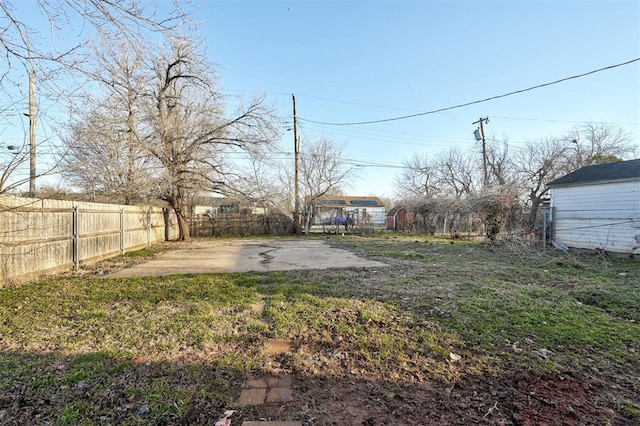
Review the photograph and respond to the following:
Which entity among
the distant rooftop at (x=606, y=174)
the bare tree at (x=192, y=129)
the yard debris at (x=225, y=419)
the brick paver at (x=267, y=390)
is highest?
the bare tree at (x=192, y=129)

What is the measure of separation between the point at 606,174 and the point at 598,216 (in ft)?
4.36

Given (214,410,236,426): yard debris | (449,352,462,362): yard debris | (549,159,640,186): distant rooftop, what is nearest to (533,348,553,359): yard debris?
(449,352,462,362): yard debris

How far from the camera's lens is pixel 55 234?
235 inches

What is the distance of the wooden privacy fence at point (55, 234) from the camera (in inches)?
194

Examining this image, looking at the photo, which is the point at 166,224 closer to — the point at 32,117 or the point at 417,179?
the point at 32,117

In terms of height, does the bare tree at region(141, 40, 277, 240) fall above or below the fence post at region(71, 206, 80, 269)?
above

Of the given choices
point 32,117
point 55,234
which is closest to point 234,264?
point 55,234

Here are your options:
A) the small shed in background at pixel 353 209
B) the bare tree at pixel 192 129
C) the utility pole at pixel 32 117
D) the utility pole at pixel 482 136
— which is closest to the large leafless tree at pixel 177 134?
the bare tree at pixel 192 129

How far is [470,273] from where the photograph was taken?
246 inches

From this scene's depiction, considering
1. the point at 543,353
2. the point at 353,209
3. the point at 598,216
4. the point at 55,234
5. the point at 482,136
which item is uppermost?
the point at 482,136

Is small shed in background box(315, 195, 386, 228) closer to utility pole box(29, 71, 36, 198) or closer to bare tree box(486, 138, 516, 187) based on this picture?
bare tree box(486, 138, 516, 187)

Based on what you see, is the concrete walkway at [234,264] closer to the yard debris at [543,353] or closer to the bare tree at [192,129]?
the bare tree at [192,129]

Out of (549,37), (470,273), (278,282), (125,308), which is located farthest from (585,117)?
(125,308)

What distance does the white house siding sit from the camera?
28.1ft
